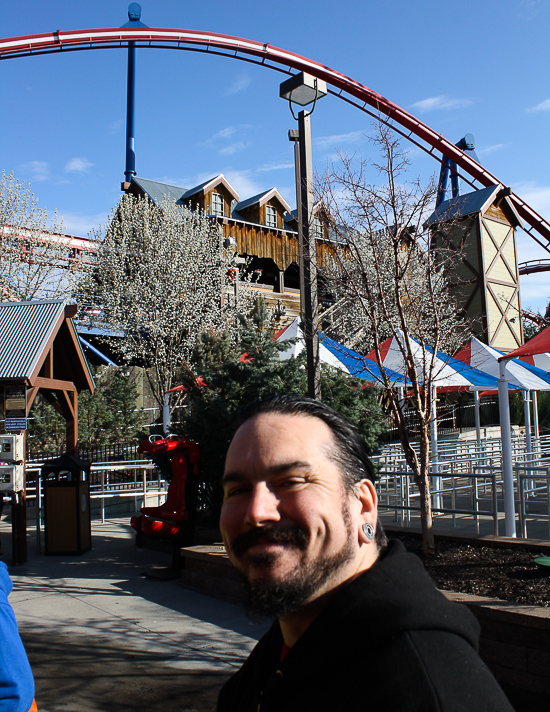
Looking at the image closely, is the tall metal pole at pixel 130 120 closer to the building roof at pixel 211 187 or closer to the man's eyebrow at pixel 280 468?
the building roof at pixel 211 187

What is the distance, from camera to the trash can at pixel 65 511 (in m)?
8.95

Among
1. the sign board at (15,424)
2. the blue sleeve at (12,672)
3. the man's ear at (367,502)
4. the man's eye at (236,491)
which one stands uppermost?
the sign board at (15,424)

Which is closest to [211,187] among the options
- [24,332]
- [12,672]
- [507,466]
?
[24,332]

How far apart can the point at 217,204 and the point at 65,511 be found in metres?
23.0

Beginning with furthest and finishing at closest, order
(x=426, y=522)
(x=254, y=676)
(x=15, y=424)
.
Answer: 1. (x=15, y=424)
2. (x=426, y=522)
3. (x=254, y=676)

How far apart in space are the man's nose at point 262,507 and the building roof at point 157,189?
90.4 ft

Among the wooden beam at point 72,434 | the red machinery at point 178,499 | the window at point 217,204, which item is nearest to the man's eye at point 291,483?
the red machinery at point 178,499

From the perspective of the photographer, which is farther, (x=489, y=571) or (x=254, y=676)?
(x=489, y=571)

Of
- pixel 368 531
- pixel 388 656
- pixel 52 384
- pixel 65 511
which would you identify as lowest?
pixel 65 511

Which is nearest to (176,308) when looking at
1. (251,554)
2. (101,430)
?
(101,430)

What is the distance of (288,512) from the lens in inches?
46.8

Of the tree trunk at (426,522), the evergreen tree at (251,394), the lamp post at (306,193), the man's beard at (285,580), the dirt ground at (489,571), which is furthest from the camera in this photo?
the evergreen tree at (251,394)

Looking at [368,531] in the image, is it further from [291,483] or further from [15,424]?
[15,424]

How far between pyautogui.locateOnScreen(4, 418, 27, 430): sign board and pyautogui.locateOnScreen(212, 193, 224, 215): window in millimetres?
22133
